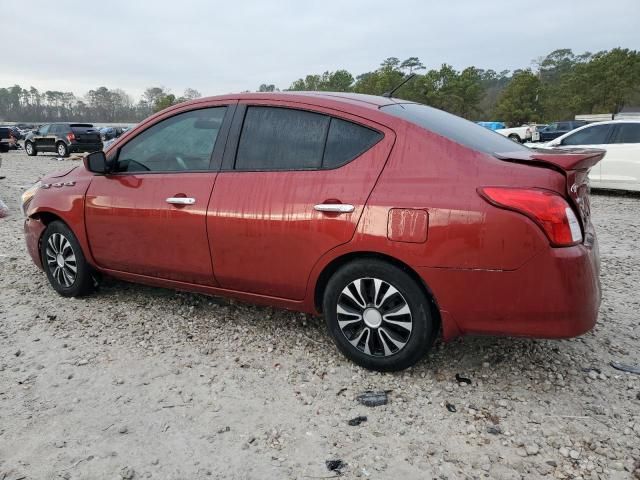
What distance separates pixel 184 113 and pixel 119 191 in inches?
30.5

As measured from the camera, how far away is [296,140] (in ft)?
10.3

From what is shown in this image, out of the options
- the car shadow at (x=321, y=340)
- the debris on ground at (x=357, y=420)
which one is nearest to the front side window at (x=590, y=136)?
the car shadow at (x=321, y=340)

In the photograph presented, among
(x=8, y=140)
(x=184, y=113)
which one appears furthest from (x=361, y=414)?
(x=8, y=140)

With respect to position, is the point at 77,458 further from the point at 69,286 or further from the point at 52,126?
the point at 52,126

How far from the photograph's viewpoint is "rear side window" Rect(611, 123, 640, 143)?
9719 millimetres

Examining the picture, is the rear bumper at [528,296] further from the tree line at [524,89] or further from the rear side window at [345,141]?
the tree line at [524,89]

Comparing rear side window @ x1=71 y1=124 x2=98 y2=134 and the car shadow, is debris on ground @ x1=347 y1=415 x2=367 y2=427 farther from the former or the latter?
rear side window @ x1=71 y1=124 x2=98 y2=134

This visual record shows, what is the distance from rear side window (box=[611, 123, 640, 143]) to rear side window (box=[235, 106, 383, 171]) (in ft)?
29.7

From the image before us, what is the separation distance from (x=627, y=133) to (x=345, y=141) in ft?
30.2

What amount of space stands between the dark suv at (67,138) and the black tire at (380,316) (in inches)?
973

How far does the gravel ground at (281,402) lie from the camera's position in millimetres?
2244

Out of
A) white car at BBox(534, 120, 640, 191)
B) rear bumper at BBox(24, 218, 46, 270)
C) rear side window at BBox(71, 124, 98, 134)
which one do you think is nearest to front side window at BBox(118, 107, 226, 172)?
rear bumper at BBox(24, 218, 46, 270)

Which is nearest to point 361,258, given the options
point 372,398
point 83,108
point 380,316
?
point 380,316

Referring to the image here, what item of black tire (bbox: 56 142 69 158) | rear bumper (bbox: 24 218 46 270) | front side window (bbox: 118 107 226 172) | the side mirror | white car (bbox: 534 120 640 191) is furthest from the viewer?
black tire (bbox: 56 142 69 158)
